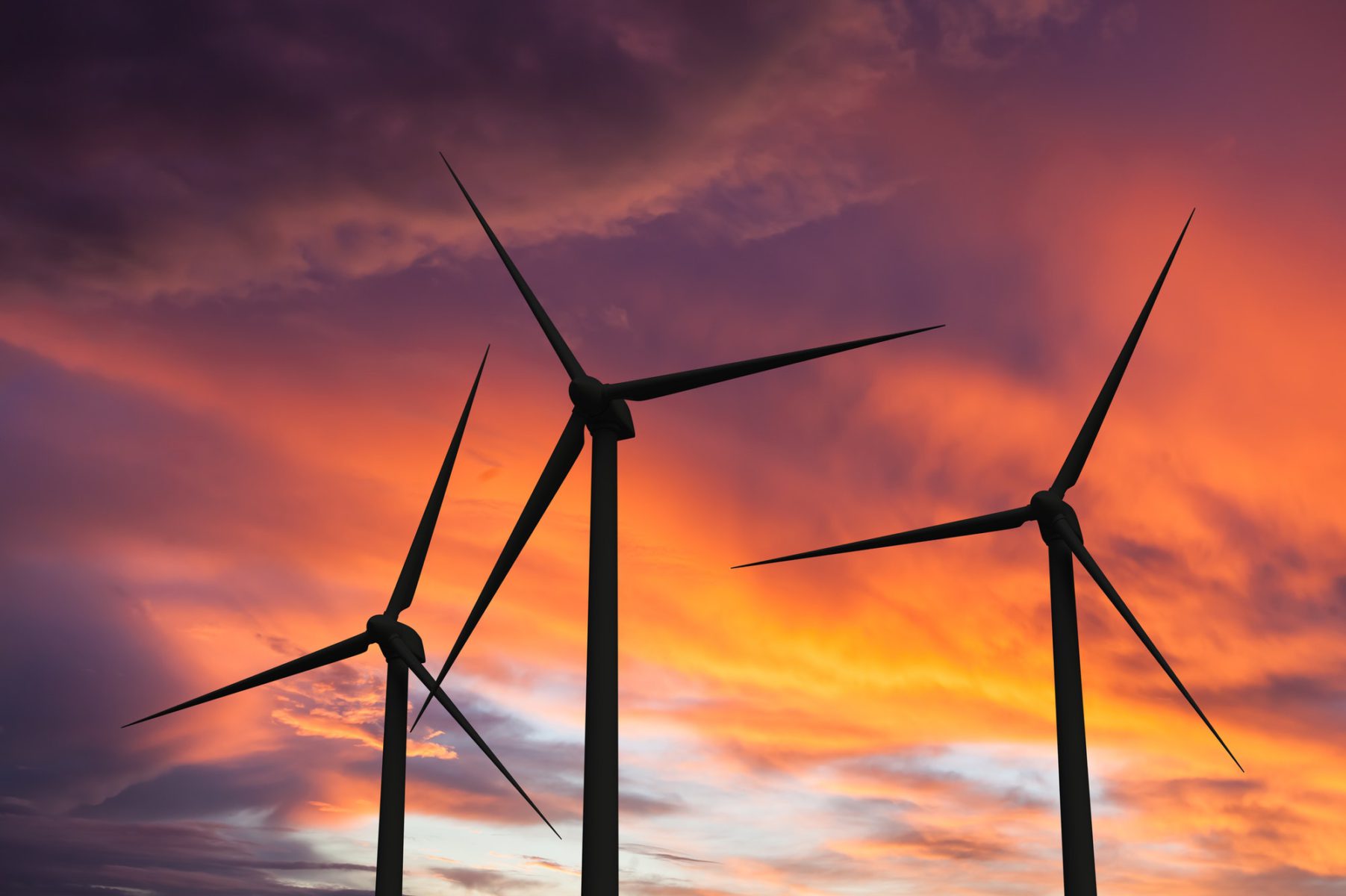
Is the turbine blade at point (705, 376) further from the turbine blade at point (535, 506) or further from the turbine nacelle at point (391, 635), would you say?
the turbine nacelle at point (391, 635)

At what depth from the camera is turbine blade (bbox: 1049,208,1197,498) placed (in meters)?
41.9

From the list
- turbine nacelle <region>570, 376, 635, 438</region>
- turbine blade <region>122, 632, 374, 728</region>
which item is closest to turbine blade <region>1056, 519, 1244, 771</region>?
turbine nacelle <region>570, 376, 635, 438</region>

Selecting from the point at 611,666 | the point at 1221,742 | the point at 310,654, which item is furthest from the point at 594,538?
the point at 310,654

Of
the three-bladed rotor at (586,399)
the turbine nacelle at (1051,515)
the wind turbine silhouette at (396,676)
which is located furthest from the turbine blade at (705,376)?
the wind turbine silhouette at (396,676)

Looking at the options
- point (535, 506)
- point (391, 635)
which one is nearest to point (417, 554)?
point (391, 635)

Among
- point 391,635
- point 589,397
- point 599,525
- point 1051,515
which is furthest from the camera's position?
point 391,635

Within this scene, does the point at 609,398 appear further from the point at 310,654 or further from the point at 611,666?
the point at 310,654

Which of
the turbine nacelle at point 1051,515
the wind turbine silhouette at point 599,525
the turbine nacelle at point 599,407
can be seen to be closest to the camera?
the wind turbine silhouette at point 599,525

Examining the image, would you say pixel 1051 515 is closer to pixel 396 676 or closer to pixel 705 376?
pixel 705 376

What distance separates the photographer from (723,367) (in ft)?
127

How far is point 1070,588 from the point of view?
3894 cm

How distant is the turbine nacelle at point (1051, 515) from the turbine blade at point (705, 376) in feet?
27.6

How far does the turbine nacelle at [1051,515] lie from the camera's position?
39781mm

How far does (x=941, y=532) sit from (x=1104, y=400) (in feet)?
24.1
